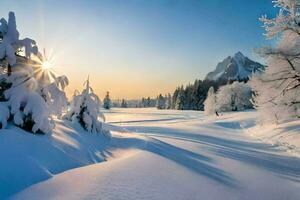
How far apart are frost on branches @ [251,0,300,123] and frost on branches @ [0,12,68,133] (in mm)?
11264

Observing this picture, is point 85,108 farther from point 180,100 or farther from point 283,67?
point 180,100

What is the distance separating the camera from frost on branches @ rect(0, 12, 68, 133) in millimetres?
8242

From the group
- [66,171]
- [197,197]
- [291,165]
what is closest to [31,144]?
[66,171]

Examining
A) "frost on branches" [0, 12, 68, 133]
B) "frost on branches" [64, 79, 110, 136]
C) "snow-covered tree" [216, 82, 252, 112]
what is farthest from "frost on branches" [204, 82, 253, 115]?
"frost on branches" [0, 12, 68, 133]

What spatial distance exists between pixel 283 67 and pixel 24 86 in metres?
13.8

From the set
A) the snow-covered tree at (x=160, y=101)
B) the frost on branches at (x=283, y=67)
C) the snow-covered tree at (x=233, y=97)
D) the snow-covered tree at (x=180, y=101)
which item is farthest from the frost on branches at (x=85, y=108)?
the snow-covered tree at (x=160, y=101)

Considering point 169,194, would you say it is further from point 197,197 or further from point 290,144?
point 290,144

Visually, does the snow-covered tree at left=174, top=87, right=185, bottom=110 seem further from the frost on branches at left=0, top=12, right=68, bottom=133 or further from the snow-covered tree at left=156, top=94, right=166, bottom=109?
the frost on branches at left=0, top=12, right=68, bottom=133

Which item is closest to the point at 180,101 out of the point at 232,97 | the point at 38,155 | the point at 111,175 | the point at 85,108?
the point at 232,97

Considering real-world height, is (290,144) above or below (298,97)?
below

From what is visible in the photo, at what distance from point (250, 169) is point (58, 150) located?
5.99m

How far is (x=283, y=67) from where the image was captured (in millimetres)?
16844

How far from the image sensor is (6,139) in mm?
6777

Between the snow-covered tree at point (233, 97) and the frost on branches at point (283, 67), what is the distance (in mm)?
60973
